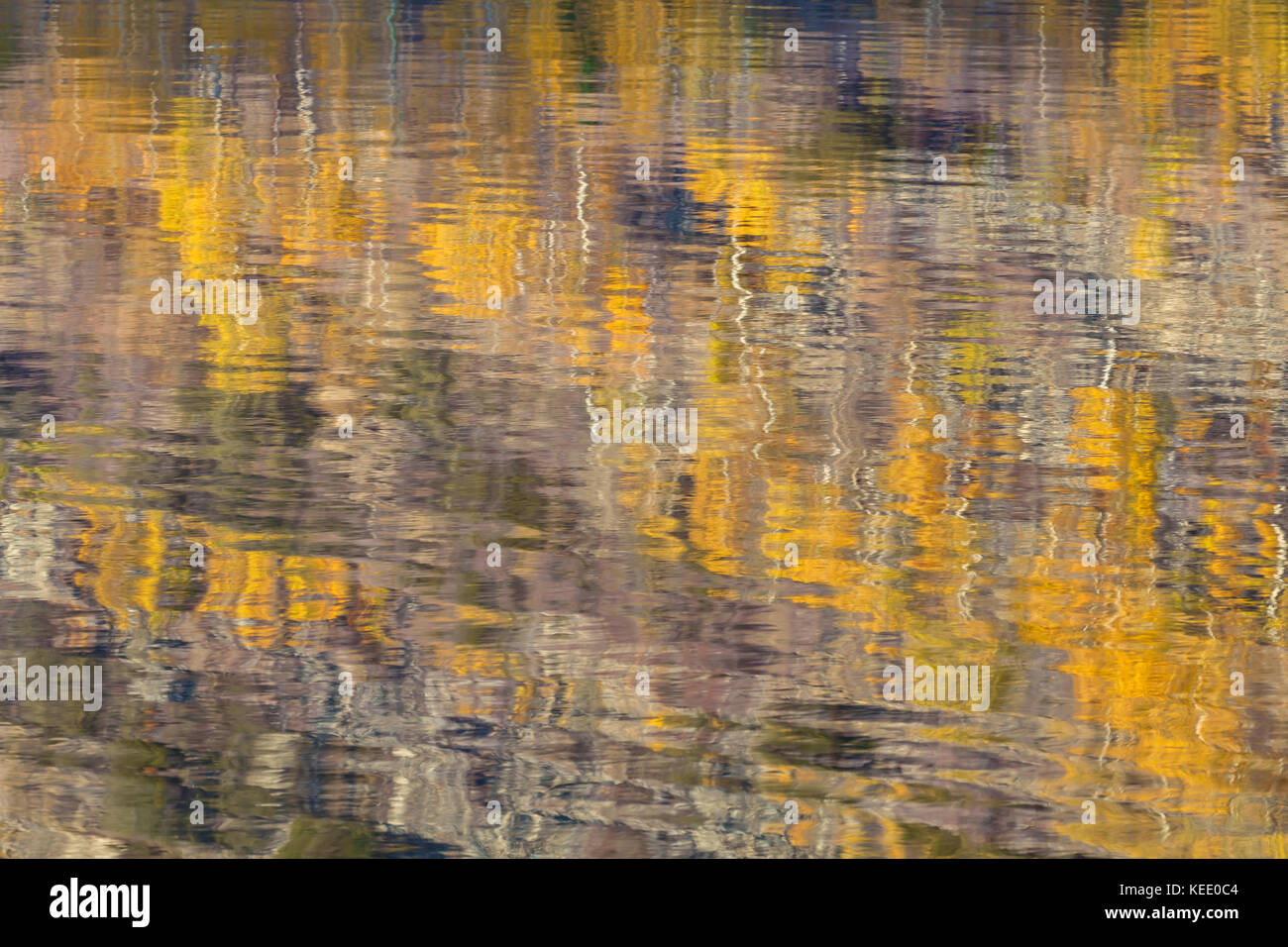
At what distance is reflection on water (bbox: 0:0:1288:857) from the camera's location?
3463mm

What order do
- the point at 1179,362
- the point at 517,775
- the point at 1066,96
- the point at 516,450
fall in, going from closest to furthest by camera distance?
the point at 517,775 < the point at 516,450 < the point at 1179,362 < the point at 1066,96

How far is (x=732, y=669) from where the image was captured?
12.6ft

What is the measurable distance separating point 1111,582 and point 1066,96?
7650mm

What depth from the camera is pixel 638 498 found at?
15.4ft

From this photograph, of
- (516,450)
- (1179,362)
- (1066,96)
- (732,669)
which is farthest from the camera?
(1066,96)

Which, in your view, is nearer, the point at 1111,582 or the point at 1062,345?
the point at 1111,582

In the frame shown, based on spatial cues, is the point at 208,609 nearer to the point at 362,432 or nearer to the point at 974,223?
the point at 362,432

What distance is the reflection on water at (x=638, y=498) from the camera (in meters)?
3.46

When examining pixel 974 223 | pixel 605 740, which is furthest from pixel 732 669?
pixel 974 223

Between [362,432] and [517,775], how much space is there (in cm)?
186

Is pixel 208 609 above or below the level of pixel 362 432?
below
